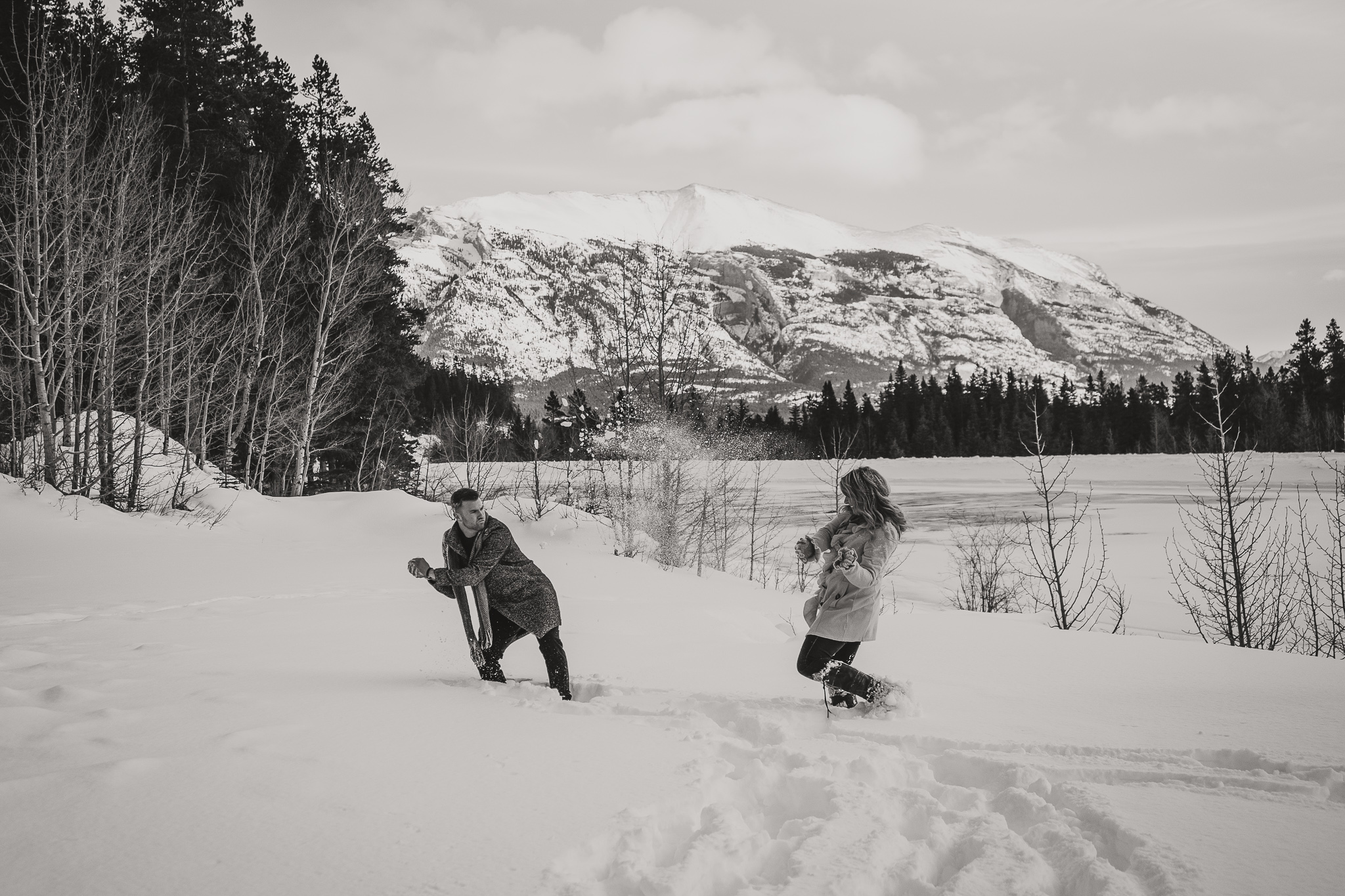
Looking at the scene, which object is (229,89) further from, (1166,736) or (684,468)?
(1166,736)

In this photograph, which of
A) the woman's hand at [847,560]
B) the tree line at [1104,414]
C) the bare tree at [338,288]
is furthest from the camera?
the tree line at [1104,414]

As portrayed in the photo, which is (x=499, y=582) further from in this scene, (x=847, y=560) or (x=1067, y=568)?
(x=1067, y=568)

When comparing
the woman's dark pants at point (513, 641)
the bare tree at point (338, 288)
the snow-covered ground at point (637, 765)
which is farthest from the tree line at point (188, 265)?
the woman's dark pants at point (513, 641)

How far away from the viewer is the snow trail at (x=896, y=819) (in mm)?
2471

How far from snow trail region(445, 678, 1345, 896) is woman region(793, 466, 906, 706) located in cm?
26

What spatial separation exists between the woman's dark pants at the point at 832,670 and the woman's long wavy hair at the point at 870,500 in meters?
0.74

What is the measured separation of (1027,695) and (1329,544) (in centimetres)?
1762

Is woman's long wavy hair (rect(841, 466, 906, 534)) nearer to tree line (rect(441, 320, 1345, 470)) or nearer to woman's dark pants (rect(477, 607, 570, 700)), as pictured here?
woman's dark pants (rect(477, 607, 570, 700))

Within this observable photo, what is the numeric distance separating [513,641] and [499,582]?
1.68 feet

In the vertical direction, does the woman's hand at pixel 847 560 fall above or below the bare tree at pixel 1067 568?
above

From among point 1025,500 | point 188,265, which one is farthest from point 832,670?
point 1025,500

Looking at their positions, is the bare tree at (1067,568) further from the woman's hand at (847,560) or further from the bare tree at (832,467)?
the woman's hand at (847,560)

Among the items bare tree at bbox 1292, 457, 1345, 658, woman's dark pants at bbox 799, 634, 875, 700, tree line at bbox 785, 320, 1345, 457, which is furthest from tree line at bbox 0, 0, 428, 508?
tree line at bbox 785, 320, 1345, 457

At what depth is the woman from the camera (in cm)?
432
